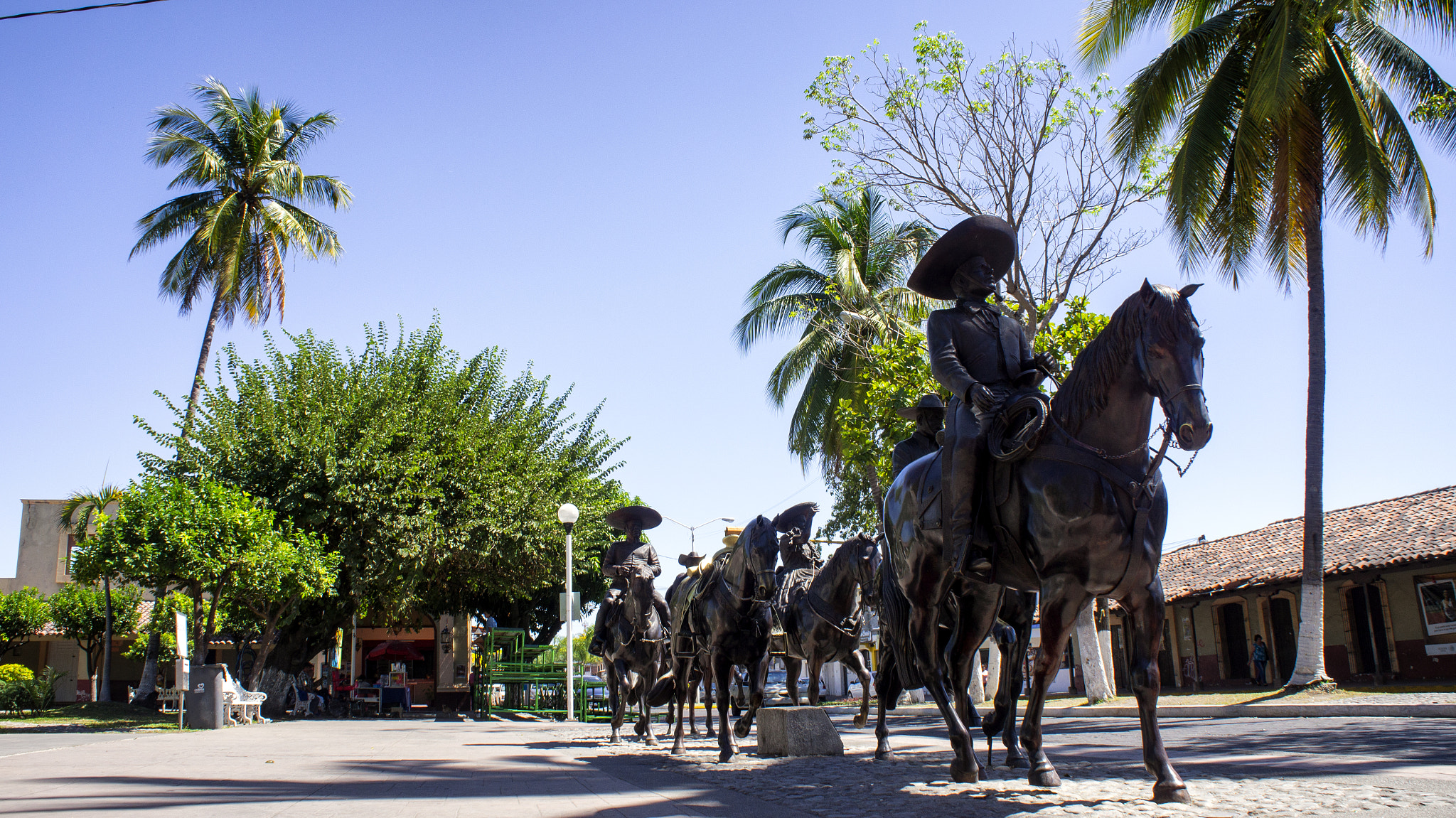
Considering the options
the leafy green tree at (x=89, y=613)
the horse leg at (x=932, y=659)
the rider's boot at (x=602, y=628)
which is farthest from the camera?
the leafy green tree at (x=89, y=613)

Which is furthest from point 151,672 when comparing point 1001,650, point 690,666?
point 1001,650

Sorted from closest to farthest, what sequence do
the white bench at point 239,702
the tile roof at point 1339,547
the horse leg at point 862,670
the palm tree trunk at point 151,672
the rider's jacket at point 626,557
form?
the horse leg at point 862,670
the rider's jacket at point 626,557
the white bench at point 239,702
the tile roof at point 1339,547
the palm tree trunk at point 151,672

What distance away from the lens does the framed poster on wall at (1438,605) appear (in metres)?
20.5

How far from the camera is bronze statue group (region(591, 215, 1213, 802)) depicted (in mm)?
4656

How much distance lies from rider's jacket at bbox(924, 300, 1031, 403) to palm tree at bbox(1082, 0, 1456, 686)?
1199 cm

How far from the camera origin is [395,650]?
3812 cm

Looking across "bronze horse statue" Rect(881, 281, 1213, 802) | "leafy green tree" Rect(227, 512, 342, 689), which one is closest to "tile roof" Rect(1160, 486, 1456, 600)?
"bronze horse statue" Rect(881, 281, 1213, 802)

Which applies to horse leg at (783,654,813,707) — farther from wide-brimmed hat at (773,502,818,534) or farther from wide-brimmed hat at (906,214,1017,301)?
wide-brimmed hat at (906,214,1017,301)

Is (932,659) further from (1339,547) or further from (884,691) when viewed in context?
(1339,547)

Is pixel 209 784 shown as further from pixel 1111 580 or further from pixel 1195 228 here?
pixel 1195 228

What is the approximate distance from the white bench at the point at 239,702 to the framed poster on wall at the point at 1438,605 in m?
25.3

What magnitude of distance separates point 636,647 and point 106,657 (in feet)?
97.0

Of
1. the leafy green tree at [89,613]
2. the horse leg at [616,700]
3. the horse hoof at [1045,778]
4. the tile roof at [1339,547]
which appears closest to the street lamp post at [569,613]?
the horse leg at [616,700]

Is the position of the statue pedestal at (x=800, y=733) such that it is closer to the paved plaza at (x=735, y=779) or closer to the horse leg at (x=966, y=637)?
the paved plaza at (x=735, y=779)
